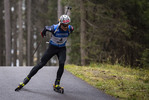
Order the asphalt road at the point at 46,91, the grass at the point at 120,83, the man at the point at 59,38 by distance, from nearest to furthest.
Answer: the asphalt road at the point at 46,91, the man at the point at 59,38, the grass at the point at 120,83

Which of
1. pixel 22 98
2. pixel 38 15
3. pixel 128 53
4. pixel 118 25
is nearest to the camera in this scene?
pixel 22 98

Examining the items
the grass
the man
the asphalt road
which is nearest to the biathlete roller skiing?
the man

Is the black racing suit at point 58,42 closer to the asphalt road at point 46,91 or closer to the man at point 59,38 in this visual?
the man at point 59,38

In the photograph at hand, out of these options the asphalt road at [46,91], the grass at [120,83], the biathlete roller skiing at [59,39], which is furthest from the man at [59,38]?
the grass at [120,83]

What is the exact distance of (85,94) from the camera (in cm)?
708

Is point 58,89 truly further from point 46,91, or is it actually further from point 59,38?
point 59,38

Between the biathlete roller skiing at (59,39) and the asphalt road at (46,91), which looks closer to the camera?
the asphalt road at (46,91)

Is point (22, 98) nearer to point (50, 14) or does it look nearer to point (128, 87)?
point (128, 87)

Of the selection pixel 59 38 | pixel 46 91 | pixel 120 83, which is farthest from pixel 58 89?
pixel 120 83

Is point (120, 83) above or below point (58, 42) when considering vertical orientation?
below

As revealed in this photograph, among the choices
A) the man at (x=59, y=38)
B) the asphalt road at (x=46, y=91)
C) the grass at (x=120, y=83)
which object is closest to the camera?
the asphalt road at (x=46, y=91)

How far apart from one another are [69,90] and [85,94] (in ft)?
2.14

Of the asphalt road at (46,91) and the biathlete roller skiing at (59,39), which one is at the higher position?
the biathlete roller skiing at (59,39)

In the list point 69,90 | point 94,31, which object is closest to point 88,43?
point 94,31
